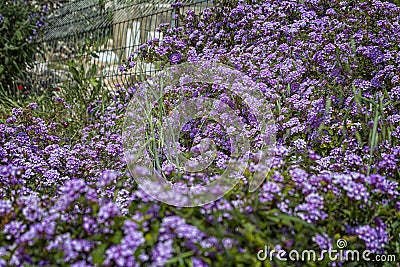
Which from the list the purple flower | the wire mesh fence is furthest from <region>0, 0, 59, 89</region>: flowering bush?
the purple flower

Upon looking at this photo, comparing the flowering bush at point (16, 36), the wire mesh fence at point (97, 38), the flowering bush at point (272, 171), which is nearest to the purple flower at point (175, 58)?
the flowering bush at point (272, 171)

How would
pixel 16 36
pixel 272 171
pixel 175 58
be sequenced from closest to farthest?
pixel 272 171, pixel 175 58, pixel 16 36

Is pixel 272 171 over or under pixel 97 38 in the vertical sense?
over

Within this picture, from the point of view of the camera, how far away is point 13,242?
78.4 inches

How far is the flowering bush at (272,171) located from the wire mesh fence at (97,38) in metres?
0.94

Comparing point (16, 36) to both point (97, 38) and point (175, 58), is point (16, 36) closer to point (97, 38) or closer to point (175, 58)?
point (97, 38)

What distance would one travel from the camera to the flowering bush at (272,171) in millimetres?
1810

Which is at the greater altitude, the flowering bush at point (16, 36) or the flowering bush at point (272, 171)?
the flowering bush at point (272, 171)

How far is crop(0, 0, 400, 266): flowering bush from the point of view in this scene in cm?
181

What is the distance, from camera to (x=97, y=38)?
7043 millimetres

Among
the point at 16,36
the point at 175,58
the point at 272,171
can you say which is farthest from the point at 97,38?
the point at 272,171

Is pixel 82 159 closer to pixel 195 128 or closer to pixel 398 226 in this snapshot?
pixel 195 128

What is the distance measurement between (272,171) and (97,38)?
5394 millimetres

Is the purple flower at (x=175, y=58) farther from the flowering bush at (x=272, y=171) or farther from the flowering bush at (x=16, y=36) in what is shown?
the flowering bush at (x=16, y=36)
